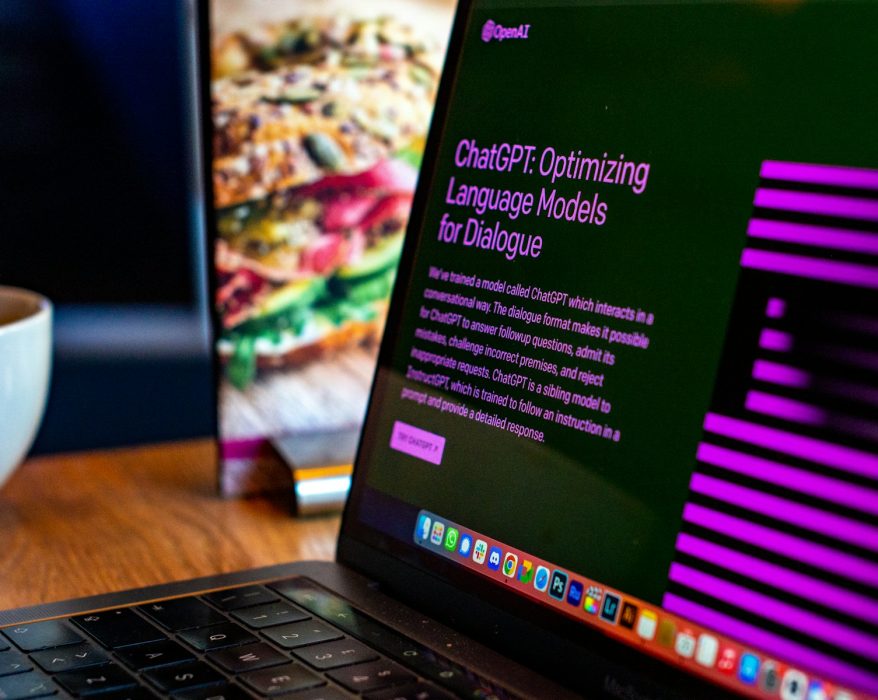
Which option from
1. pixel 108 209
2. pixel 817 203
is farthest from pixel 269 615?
pixel 108 209

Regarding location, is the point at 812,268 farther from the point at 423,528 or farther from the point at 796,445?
the point at 423,528

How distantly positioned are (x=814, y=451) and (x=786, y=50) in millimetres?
181

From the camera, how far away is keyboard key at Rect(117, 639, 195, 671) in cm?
48

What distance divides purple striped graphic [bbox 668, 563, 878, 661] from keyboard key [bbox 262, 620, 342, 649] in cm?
18

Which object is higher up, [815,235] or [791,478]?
[815,235]

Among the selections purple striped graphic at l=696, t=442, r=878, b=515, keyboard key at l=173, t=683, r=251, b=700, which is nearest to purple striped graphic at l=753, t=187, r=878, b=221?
purple striped graphic at l=696, t=442, r=878, b=515

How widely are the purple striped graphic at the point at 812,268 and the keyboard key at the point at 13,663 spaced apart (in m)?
0.38

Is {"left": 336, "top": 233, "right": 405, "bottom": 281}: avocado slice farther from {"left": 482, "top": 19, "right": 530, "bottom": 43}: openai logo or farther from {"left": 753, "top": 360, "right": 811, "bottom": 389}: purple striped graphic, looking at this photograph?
{"left": 753, "top": 360, "right": 811, "bottom": 389}: purple striped graphic

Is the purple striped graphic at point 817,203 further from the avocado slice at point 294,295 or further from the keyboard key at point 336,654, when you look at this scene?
the avocado slice at point 294,295

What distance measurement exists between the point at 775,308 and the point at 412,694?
9.4 inches

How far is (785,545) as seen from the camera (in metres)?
0.43

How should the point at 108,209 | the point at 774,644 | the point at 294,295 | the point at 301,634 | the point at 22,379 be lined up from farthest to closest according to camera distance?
1. the point at 108,209
2. the point at 294,295
3. the point at 22,379
4. the point at 301,634
5. the point at 774,644

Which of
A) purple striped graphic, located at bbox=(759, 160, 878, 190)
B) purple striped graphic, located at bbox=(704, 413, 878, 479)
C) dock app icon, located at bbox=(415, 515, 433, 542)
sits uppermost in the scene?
purple striped graphic, located at bbox=(759, 160, 878, 190)

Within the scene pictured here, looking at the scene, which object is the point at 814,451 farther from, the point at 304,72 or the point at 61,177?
the point at 61,177
